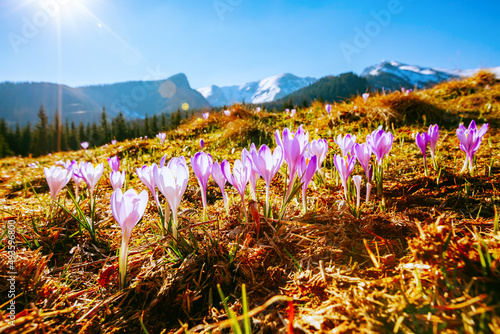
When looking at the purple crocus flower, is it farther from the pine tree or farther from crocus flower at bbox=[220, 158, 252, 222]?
the pine tree

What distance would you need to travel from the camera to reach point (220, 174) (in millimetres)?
1415

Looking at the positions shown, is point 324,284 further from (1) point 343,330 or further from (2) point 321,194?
(2) point 321,194

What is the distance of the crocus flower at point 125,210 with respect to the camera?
3.38ft

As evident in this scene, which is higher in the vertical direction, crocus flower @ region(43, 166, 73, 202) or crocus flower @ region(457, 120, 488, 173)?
crocus flower @ region(457, 120, 488, 173)

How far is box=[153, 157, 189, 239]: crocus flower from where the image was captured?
117cm

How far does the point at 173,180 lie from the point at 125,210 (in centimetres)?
25

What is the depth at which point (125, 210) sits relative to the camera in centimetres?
104

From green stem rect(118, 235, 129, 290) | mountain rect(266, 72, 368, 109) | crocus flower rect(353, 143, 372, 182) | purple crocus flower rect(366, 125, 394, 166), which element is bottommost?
green stem rect(118, 235, 129, 290)

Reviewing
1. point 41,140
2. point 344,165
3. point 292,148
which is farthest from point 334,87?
point 292,148

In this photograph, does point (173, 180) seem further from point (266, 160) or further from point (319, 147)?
point (319, 147)

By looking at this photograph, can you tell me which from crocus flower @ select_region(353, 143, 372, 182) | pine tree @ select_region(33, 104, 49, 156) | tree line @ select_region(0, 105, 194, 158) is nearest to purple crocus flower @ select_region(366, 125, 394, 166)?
crocus flower @ select_region(353, 143, 372, 182)

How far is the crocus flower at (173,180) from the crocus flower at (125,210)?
116 millimetres

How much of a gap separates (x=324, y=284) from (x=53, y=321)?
3.46 ft

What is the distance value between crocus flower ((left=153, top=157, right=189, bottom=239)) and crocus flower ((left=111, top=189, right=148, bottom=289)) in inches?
4.6
